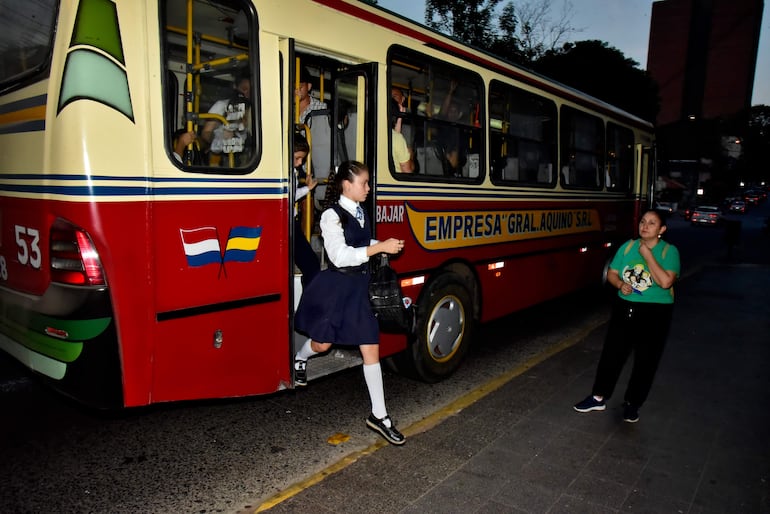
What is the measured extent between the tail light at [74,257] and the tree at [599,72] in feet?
89.5

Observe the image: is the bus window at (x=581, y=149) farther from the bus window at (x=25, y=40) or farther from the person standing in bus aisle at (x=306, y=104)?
the bus window at (x=25, y=40)

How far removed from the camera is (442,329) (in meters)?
5.21

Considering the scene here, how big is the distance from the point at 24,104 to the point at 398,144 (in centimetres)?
262

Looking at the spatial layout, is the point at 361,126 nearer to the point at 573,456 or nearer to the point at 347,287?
the point at 347,287

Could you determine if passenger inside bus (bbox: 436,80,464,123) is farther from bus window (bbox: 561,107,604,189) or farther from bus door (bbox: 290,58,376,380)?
bus window (bbox: 561,107,604,189)

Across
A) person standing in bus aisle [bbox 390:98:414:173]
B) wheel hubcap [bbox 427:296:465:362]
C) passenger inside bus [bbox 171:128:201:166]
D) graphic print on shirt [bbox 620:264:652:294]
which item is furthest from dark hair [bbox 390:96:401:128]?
graphic print on shirt [bbox 620:264:652:294]

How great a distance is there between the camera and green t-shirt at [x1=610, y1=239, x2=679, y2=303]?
4152 mm

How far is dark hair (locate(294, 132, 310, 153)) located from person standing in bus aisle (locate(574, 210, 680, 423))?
2.62 metres

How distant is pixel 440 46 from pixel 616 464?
366 centimetres

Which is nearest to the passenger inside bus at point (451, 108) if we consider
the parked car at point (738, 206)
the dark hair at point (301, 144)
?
the dark hair at point (301, 144)

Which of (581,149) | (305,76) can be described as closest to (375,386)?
(305,76)

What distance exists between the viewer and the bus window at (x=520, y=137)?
5.84 metres

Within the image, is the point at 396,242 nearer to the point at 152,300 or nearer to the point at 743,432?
the point at 152,300

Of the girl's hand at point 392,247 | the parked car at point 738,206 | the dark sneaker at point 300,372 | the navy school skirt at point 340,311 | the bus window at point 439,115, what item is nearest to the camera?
the girl's hand at point 392,247
